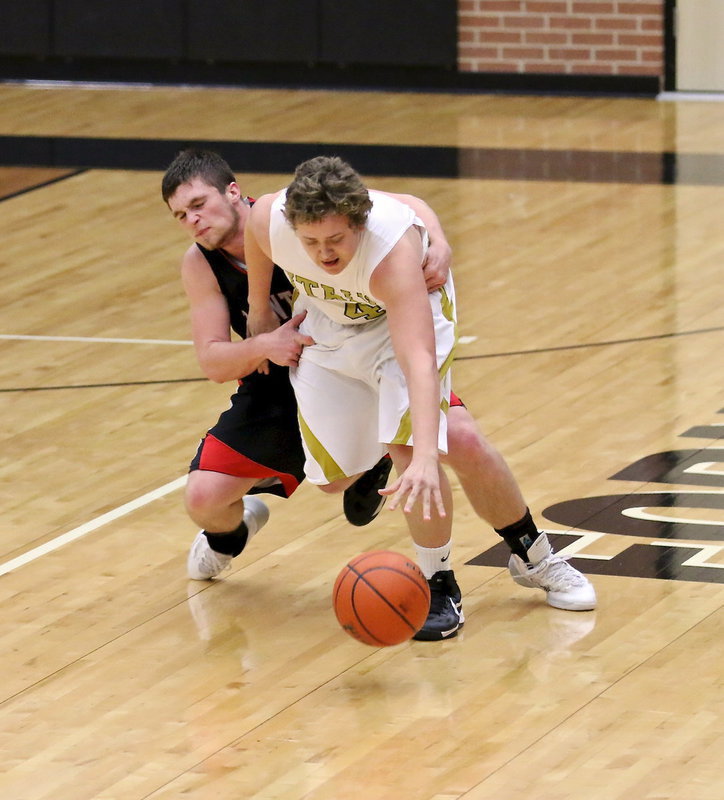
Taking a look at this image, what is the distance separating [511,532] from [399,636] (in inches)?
19.9

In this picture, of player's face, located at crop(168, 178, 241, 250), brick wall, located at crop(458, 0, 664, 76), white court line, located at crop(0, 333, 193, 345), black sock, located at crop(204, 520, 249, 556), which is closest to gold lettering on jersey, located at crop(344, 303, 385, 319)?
player's face, located at crop(168, 178, 241, 250)

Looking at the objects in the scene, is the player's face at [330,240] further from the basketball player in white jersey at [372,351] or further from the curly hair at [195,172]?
the curly hair at [195,172]

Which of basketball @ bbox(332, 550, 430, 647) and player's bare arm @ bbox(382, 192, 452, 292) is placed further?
player's bare arm @ bbox(382, 192, 452, 292)

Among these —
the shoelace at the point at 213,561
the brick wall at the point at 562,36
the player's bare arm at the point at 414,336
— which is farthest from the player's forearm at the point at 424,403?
the brick wall at the point at 562,36

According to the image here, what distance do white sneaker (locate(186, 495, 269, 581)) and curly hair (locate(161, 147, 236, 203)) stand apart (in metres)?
0.85

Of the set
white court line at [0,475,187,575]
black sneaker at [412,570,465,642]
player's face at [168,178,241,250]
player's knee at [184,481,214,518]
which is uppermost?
player's face at [168,178,241,250]

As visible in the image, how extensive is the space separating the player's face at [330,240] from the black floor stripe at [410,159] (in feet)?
18.2

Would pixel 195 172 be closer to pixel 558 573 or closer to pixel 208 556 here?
pixel 208 556

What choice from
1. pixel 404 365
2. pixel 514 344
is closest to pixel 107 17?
pixel 514 344

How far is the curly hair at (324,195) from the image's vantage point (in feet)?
10.5

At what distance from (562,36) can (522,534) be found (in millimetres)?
7947

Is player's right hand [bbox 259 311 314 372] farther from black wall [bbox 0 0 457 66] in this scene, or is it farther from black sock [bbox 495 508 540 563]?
black wall [bbox 0 0 457 66]

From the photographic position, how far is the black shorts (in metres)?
3.94

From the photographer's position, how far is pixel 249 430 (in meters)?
3.95
